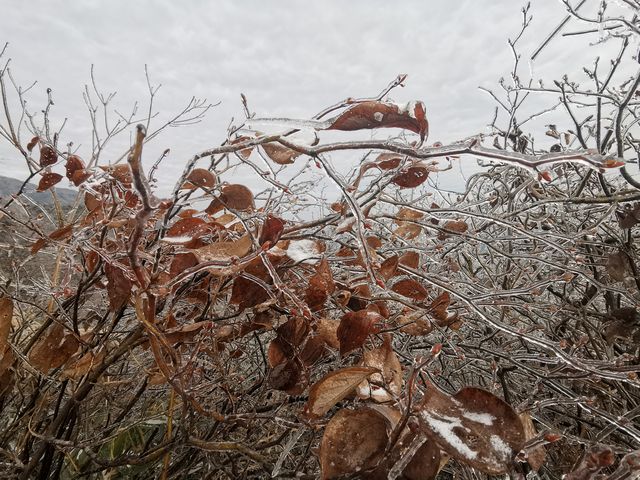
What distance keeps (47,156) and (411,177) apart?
968 mm

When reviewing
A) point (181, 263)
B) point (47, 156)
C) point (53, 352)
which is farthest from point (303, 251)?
point (47, 156)

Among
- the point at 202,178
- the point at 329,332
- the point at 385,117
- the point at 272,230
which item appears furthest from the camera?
the point at 202,178

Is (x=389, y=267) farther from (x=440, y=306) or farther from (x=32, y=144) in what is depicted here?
(x=32, y=144)

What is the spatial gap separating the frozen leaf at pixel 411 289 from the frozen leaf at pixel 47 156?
0.98 metres

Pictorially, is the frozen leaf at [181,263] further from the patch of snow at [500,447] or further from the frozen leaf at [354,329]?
the patch of snow at [500,447]

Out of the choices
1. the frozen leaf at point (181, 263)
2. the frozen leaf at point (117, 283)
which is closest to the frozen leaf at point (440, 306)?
the frozen leaf at point (181, 263)

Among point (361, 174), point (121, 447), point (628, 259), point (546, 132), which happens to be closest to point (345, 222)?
point (361, 174)

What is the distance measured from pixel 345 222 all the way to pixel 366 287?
9.9 inches

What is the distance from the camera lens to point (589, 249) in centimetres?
182

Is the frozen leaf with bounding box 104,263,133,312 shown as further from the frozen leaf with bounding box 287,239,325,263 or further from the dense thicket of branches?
the frozen leaf with bounding box 287,239,325,263

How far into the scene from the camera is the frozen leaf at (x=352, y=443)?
52 cm

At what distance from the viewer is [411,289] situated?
0.96 m

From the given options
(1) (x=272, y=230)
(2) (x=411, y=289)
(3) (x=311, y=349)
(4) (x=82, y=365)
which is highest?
(1) (x=272, y=230)

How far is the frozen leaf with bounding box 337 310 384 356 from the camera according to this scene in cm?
69
